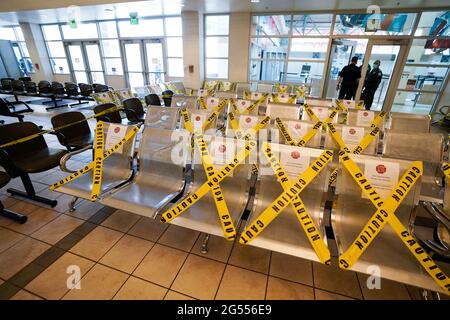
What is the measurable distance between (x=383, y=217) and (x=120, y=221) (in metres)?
2.21

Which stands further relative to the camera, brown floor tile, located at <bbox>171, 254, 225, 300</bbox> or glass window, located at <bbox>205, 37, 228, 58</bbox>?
glass window, located at <bbox>205, 37, 228, 58</bbox>

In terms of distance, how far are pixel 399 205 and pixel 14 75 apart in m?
16.0

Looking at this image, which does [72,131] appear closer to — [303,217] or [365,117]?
[303,217]

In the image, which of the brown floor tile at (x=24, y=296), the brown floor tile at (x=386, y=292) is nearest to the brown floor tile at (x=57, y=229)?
the brown floor tile at (x=24, y=296)

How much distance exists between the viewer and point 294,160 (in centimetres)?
159

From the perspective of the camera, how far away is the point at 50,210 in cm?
228

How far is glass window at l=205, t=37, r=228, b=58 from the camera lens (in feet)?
24.3

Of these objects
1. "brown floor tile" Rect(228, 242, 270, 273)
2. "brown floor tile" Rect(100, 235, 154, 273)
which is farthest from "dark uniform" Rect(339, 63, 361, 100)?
"brown floor tile" Rect(100, 235, 154, 273)

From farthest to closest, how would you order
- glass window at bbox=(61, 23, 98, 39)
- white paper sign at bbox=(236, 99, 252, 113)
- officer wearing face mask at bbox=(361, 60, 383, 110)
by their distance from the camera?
glass window at bbox=(61, 23, 98, 39)
officer wearing face mask at bbox=(361, 60, 383, 110)
white paper sign at bbox=(236, 99, 252, 113)

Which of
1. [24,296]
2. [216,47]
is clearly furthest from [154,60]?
[24,296]

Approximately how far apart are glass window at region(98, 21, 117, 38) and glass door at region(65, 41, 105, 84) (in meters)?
0.59

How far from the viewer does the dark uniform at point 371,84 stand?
20.0 feet

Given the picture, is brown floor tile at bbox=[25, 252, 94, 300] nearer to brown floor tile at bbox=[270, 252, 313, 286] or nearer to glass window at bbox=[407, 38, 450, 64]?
brown floor tile at bbox=[270, 252, 313, 286]
